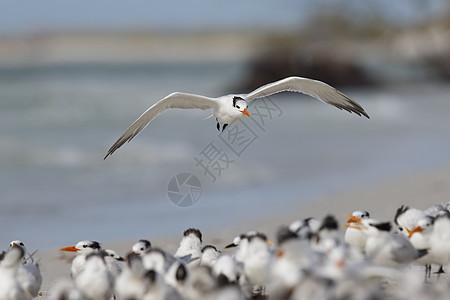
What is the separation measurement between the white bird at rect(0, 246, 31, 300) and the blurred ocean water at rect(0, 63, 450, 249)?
8.71 feet

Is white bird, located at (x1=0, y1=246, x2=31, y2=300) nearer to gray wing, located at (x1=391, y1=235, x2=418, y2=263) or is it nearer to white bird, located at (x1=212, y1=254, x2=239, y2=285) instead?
white bird, located at (x1=212, y1=254, x2=239, y2=285)

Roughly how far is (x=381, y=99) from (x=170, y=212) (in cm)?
1764

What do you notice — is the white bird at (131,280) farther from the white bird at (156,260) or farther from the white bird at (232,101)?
the white bird at (232,101)

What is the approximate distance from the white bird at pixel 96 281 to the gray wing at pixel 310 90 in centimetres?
261

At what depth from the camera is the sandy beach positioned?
703cm

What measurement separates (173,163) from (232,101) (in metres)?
6.26

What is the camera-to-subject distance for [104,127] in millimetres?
19906

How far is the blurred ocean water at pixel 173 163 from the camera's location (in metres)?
8.97

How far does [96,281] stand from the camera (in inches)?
198

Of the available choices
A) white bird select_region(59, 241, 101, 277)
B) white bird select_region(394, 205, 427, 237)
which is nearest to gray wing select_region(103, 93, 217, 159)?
white bird select_region(59, 241, 101, 277)

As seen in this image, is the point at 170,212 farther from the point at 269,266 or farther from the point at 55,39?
the point at 55,39

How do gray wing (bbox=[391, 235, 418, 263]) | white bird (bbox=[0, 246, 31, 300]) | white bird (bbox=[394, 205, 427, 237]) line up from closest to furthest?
white bird (bbox=[0, 246, 31, 300])
gray wing (bbox=[391, 235, 418, 263])
white bird (bbox=[394, 205, 427, 237])

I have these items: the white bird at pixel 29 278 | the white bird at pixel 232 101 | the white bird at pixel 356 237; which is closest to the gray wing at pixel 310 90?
the white bird at pixel 232 101

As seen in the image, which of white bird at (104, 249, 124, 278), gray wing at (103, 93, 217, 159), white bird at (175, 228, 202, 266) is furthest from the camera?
gray wing at (103, 93, 217, 159)
